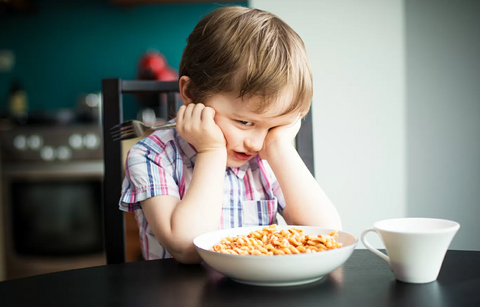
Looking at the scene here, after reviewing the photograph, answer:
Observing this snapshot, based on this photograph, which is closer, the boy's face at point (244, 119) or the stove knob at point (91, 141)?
the boy's face at point (244, 119)

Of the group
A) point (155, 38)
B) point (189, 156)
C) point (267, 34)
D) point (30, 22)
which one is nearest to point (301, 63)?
point (267, 34)

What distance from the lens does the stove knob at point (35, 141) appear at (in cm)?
255

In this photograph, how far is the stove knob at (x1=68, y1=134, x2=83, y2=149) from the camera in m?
2.55

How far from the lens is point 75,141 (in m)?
2.55

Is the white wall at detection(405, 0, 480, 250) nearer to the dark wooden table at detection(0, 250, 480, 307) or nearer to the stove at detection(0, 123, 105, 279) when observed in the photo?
the dark wooden table at detection(0, 250, 480, 307)

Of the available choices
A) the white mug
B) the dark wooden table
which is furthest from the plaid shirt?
the white mug

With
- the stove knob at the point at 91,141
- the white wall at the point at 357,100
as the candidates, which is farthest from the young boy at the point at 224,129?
the stove knob at the point at 91,141

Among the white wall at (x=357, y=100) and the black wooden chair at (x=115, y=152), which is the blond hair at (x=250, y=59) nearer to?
the black wooden chair at (x=115, y=152)

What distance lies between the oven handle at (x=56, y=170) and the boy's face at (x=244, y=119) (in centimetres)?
191

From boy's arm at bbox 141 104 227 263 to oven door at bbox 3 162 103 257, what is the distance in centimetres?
190

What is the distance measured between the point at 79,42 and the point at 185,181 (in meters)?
2.68

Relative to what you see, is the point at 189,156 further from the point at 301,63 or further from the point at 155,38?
the point at 155,38

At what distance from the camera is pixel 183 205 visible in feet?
2.46

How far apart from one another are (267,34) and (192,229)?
0.36 meters
